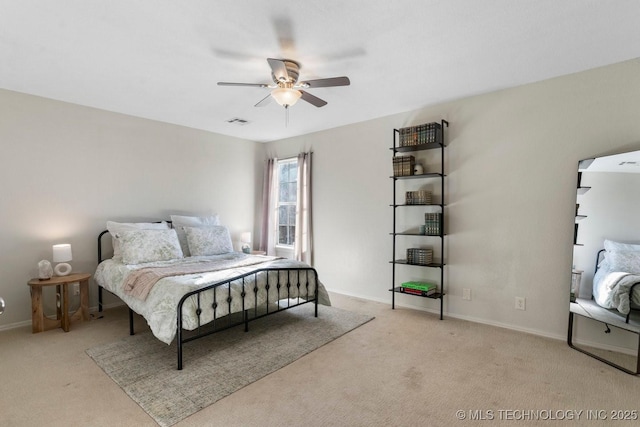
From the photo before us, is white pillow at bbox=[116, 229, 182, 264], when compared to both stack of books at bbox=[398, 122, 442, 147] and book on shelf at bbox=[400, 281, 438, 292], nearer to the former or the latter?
book on shelf at bbox=[400, 281, 438, 292]

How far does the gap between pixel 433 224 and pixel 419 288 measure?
74cm

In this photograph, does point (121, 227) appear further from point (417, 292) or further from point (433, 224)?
point (433, 224)

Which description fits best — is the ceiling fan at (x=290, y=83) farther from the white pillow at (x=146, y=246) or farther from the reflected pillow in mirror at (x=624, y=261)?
the reflected pillow in mirror at (x=624, y=261)

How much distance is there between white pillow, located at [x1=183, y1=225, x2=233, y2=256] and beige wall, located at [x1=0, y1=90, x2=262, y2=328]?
67 centimetres

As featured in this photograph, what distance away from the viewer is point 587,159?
9.41 ft

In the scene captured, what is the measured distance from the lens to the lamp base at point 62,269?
3521 mm

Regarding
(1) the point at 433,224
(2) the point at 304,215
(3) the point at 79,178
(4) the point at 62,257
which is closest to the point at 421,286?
(1) the point at 433,224

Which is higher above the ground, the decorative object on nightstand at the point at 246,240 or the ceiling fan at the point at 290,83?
the ceiling fan at the point at 290,83

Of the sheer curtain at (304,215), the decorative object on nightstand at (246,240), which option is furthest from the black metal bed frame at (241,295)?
the decorative object on nightstand at (246,240)

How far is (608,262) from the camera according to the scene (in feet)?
8.78

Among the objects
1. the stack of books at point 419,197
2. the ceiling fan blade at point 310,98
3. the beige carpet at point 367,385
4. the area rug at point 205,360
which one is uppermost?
the ceiling fan blade at point 310,98

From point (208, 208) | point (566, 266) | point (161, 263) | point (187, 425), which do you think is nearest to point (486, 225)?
point (566, 266)

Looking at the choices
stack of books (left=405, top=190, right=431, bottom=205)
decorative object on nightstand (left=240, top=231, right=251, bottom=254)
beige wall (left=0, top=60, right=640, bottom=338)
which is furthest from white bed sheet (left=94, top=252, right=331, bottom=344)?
stack of books (left=405, top=190, right=431, bottom=205)

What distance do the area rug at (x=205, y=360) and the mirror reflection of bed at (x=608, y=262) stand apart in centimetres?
202
